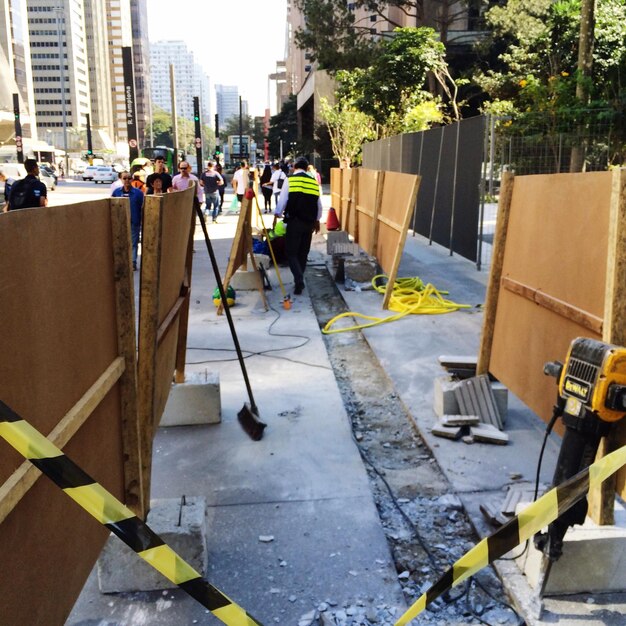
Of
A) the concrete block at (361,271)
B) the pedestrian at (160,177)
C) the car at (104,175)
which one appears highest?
the pedestrian at (160,177)

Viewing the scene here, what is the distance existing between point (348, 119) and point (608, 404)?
103ft

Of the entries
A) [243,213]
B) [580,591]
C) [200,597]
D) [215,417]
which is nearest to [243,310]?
[243,213]

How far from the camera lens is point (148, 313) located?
3217 millimetres

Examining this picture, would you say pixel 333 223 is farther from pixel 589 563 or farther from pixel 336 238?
pixel 589 563

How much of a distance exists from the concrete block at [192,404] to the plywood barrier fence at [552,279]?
2096 millimetres

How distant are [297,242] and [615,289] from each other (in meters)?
7.58

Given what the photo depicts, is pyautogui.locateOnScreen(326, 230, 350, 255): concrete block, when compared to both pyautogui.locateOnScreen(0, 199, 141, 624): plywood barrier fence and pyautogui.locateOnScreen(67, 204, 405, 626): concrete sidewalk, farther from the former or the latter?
pyautogui.locateOnScreen(0, 199, 141, 624): plywood barrier fence

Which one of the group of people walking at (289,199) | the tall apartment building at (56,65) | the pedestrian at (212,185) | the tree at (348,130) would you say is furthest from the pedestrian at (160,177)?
the tall apartment building at (56,65)

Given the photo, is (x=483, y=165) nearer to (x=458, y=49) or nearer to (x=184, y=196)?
(x=184, y=196)

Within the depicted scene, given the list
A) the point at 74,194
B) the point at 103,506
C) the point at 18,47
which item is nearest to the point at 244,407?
the point at 103,506

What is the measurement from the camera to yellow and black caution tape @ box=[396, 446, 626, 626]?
237 cm

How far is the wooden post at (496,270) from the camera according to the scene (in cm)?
495

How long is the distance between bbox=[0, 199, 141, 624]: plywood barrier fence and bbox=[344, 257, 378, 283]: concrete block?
8.53 m

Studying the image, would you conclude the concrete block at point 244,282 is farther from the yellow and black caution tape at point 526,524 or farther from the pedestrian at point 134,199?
the yellow and black caution tape at point 526,524
